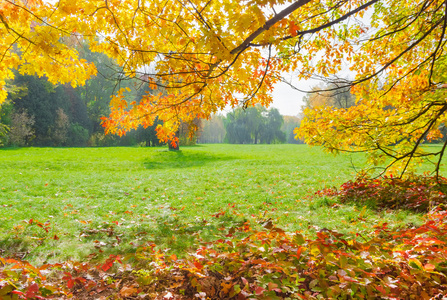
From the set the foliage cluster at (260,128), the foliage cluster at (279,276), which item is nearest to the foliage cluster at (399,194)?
the foliage cluster at (279,276)

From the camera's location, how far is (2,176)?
8.77m

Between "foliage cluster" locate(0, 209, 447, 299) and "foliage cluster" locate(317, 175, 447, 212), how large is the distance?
2.55m

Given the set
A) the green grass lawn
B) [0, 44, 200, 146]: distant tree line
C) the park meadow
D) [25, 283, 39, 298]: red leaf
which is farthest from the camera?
[0, 44, 200, 146]: distant tree line

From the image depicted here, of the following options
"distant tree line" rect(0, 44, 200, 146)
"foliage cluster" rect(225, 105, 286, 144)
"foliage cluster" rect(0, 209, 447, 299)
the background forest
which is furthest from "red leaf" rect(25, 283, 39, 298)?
"foliage cluster" rect(225, 105, 286, 144)

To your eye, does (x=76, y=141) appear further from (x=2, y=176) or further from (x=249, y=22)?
(x=249, y=22)

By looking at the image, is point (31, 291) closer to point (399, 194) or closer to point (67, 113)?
point (399, 194)

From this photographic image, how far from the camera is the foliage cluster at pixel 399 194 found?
15.6 ft

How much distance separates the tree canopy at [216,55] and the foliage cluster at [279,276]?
4.55ft

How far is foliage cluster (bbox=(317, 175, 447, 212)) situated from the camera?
4750 mm

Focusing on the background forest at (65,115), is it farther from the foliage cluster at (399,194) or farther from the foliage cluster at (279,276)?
the foliage cluster at (279,276)

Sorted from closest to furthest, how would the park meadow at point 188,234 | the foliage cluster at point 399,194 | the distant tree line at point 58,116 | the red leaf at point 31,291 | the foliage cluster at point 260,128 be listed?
the red leaf at point 31,291, the park meadow at point 188,234, the foliage cluster at point 399,194, the distant tree line at point 58,116, the foliage cluster at point 260,128

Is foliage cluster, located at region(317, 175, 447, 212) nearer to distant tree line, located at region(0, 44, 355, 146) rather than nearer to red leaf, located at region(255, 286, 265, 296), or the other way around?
red leaf, located at region(255, 286, 265, 296)

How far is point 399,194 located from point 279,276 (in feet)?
14.7

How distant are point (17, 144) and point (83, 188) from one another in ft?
81.8
